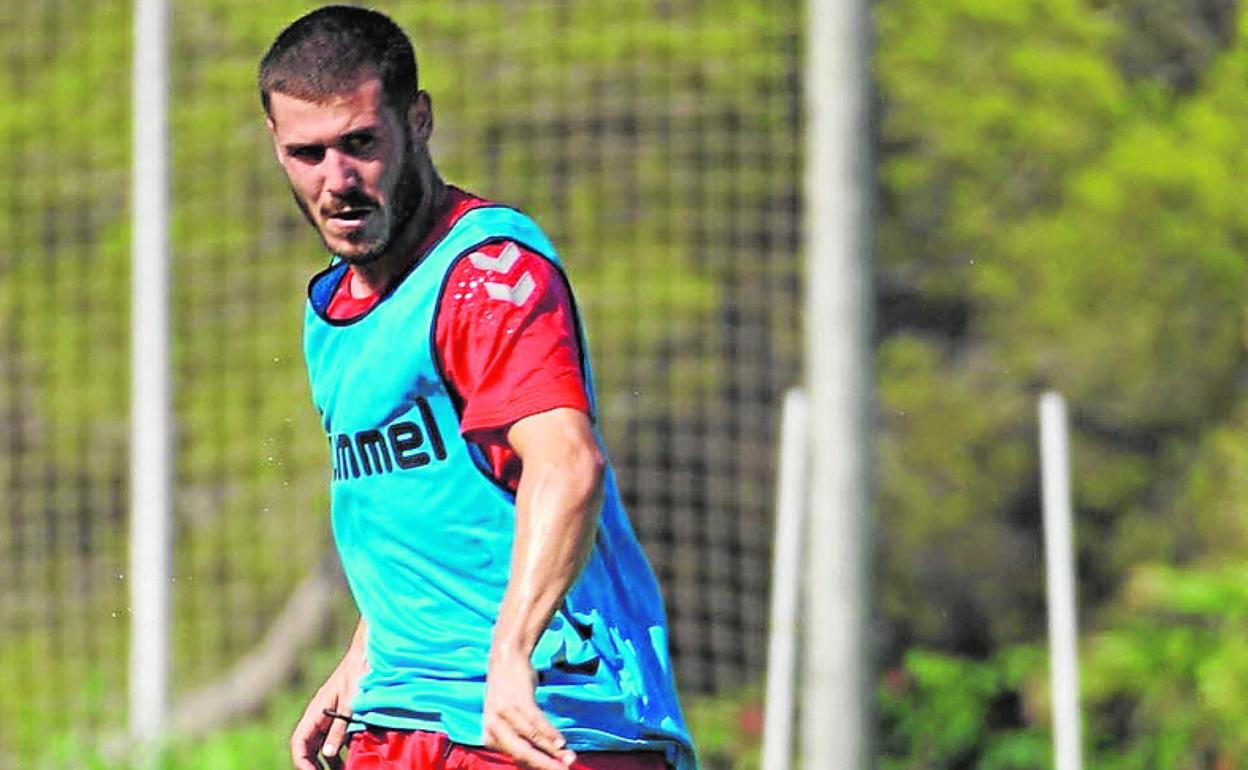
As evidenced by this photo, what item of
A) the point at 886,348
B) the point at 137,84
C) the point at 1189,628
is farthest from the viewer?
the point at 886,348

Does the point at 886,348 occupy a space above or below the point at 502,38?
below

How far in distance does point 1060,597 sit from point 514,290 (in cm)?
352

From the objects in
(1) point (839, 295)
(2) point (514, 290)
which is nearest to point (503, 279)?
(2) point (514, 290)

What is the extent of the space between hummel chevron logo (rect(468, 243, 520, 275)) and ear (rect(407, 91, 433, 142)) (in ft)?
0.78

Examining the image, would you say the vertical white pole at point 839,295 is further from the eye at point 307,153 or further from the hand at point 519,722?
the hand at point 519,722

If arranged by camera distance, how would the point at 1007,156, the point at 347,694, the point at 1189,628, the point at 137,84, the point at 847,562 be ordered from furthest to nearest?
the point at 1007,156
the point at 1189,628
the point at 137,84
the point at 847,562
the point at 347,694

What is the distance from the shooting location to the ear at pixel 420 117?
3818 mm

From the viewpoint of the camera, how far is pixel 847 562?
7.41m

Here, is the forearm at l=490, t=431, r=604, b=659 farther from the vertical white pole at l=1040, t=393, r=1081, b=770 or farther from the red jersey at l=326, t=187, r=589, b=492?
the vertical white pole at l=1040, t=393, r=1081, b=770

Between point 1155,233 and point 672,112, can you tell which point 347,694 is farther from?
point 1155,233

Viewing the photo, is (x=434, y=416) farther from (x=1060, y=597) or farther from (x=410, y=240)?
(x=1060, y=597)

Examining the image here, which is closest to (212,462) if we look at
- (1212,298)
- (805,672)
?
(805,672)

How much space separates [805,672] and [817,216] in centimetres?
133

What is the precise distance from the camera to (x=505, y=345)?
11.7 ft
